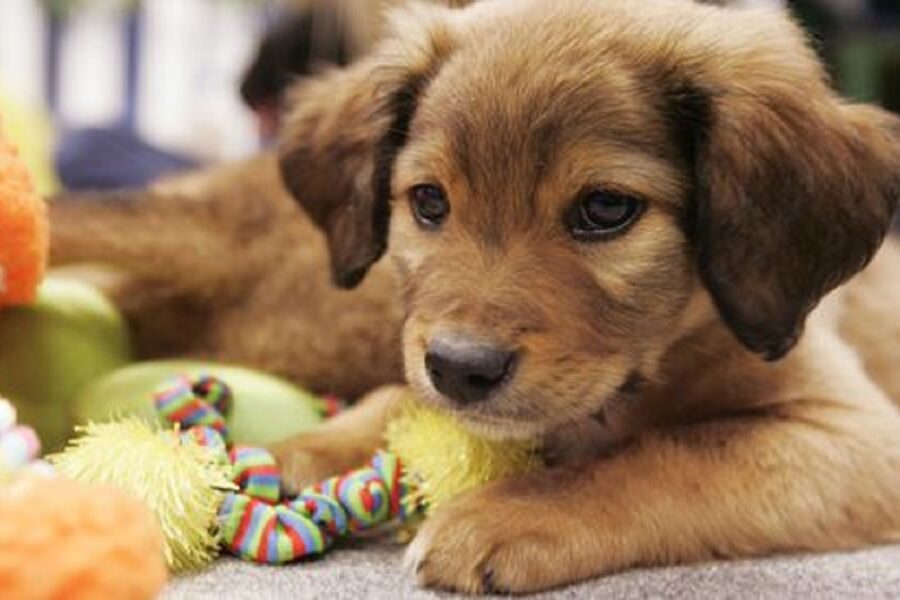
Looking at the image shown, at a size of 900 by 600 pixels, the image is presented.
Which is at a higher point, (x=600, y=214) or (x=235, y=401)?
(x=600, y=214)

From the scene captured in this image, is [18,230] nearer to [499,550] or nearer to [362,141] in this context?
[362,141]

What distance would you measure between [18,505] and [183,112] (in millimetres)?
5375

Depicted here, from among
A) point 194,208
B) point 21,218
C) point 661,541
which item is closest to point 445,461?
point 661,541

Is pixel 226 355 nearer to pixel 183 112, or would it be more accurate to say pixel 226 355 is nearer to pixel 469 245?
pixel 469 245

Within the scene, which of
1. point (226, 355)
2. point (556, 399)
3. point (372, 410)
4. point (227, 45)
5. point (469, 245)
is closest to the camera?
point (556, 399)

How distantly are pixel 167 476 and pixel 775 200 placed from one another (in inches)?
32.0

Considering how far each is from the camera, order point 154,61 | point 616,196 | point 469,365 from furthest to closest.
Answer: point 154,61, point 616,196, point 469,365

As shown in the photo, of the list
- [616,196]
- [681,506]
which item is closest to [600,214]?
[616,196]

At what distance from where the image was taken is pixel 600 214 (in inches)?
62.5

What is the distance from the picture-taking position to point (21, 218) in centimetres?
164

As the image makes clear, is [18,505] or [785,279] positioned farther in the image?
[785,279]

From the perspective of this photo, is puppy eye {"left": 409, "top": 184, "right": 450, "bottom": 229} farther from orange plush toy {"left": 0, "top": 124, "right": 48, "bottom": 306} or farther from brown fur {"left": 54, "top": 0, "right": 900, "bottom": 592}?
orange plush toy {"left": 0, "top": 124, "right": 48, "bottom": 306}

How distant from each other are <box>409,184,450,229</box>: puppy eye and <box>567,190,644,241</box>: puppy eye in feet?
0.61

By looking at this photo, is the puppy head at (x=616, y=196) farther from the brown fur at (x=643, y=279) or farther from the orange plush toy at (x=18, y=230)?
the orange plush toy at (x=18, y=230)
